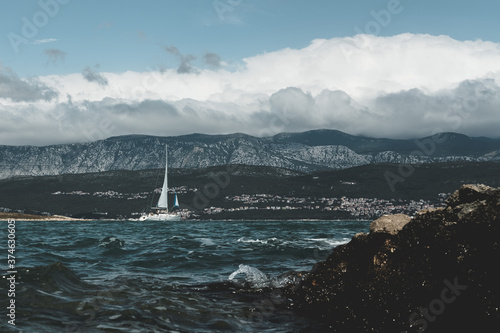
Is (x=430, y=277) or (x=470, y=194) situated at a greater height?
(x=470, y=194)

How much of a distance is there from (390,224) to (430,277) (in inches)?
104

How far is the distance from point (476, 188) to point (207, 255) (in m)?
19.6

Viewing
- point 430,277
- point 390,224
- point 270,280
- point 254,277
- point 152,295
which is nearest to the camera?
point 430,277

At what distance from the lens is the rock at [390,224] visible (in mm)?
12456

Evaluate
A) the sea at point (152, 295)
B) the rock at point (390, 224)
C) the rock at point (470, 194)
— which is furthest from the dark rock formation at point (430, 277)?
the sea at point (152, 295)

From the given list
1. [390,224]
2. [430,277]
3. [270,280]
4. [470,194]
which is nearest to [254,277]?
[270,280]

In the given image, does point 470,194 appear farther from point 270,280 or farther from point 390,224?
point 270,280

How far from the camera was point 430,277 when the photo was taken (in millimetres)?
10383

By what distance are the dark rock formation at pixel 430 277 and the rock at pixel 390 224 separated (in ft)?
0.60

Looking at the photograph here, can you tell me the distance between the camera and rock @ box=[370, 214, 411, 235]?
40.9ft

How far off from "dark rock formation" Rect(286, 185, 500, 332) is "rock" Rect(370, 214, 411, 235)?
0.60 feet

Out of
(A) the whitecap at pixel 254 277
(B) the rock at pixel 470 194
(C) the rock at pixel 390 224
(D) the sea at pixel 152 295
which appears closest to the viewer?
(B) the rock at pixel 470 194

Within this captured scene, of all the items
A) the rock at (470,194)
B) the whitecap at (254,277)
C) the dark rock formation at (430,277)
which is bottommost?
the whitecap at (254,277)

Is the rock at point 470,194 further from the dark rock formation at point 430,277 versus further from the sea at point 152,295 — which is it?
the sea at point 152,295
